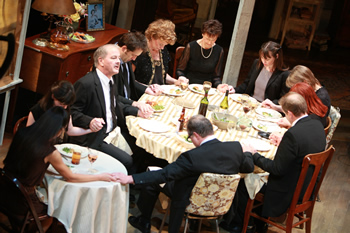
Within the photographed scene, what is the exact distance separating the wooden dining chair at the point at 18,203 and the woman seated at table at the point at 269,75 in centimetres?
321

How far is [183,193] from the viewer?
4.01 m

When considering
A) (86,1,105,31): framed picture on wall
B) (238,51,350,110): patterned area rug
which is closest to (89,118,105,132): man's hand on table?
(86,1,105,31): framed picture on wall

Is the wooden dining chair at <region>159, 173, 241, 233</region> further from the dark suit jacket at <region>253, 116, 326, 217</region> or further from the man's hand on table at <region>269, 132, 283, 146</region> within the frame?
the man's hand on table at <region>269, 132, 283, 146</region>

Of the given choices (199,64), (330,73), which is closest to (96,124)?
(199,64)

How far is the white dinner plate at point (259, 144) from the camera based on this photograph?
4637 mm

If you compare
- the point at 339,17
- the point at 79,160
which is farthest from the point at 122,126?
the point at 339,17

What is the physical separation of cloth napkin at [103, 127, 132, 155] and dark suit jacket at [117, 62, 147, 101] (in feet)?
1.80

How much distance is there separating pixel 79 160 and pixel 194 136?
873 millimetres

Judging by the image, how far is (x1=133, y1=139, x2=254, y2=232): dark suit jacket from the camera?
3.88 meters

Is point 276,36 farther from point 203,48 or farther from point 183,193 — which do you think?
point 183,193

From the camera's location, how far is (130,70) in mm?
5363

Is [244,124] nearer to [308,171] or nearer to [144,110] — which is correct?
[308,171]

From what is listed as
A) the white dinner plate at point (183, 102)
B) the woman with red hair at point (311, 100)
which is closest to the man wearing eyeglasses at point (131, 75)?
the white dinner plate at point (183, 102)

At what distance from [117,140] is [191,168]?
1.14m
